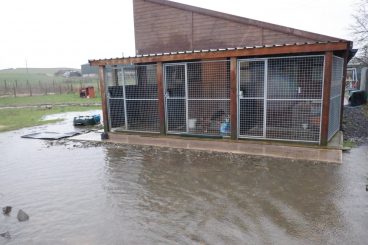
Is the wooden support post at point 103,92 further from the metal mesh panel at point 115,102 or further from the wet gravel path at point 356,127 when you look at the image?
the wet gravel path at point 356,127

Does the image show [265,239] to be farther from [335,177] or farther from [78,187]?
[78,187]

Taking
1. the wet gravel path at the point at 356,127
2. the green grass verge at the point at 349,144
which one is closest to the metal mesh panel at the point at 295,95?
the green grass verge at the point at 349,144

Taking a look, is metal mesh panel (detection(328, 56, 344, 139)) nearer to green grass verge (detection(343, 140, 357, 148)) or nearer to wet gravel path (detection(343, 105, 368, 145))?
green grass verge (detection(343, 140, 357, 148))

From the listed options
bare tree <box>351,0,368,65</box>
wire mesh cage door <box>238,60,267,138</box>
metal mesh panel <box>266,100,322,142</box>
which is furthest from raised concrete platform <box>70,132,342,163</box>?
bare tree <box>351,0,368,65</box>

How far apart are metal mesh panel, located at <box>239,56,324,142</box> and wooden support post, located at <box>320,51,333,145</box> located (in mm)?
425

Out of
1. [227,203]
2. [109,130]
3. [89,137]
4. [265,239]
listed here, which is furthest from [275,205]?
[89,137]

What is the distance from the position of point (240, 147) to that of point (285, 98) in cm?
191

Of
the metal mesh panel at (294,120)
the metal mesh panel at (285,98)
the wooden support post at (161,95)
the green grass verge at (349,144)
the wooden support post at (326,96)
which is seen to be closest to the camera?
the wooden support post at (326,96)

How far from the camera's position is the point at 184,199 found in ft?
15.5

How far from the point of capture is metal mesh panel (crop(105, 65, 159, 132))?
900cm

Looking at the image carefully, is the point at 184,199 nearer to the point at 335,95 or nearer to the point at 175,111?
the point at 175,111

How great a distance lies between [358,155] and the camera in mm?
6750

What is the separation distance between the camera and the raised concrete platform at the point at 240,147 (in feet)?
21.2

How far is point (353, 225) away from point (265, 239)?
47.5 inches
